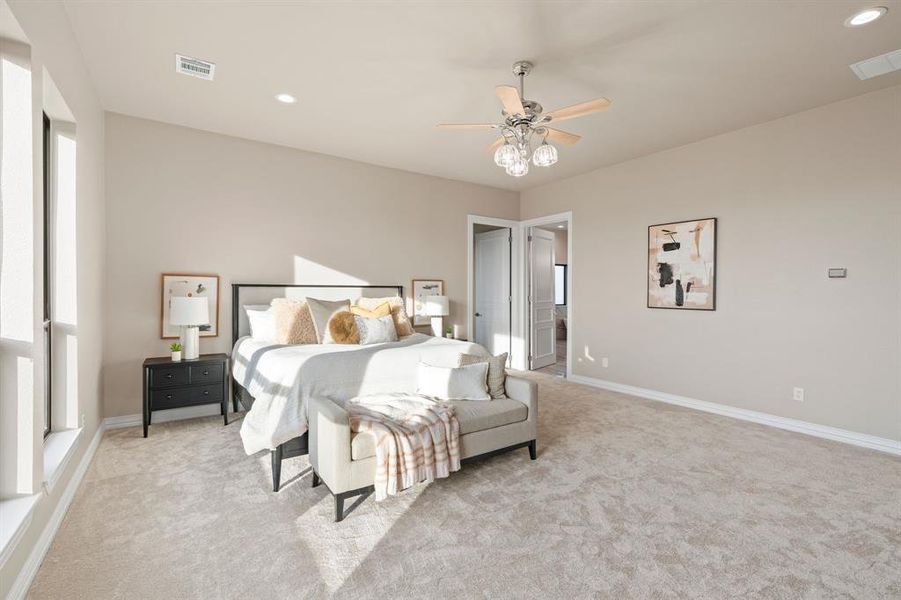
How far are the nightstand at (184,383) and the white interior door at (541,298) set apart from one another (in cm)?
445

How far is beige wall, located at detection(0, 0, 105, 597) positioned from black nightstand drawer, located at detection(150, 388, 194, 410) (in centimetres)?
39

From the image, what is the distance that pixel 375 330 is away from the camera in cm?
409

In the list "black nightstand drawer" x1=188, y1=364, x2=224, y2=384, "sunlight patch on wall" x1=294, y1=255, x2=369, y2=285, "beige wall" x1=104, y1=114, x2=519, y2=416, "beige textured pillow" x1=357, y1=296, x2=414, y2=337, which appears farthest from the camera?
"sunlight patch on wall" x1=294, y1=255, x2=369, y2=285

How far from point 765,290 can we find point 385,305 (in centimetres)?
374

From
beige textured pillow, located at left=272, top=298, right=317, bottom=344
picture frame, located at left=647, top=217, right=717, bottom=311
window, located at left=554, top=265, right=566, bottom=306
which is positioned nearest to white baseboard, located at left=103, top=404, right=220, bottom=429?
beige textured pillow, located at left=272, top=298, right=317, bottom=344

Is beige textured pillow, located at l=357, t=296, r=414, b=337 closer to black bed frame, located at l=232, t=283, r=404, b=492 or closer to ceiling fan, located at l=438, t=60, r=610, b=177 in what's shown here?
black bed frame, located at l=232, t=283, r=404, b=492

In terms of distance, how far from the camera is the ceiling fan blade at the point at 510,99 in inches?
96.0

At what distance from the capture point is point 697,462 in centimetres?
311

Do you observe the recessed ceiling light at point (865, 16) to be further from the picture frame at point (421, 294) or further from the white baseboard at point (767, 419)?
the picture frame at point (421, 294)

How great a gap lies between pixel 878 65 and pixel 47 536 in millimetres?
5729

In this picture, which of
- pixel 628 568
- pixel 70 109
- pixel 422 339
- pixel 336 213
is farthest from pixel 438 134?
pixel 628 568

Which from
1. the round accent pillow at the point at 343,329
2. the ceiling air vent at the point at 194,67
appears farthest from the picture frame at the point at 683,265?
the ceiling air vent at the point at 194,67

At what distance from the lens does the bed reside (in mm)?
2699

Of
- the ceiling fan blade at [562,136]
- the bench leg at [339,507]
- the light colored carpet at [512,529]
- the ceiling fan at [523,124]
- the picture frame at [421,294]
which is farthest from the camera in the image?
the picture frame at [421,294]
